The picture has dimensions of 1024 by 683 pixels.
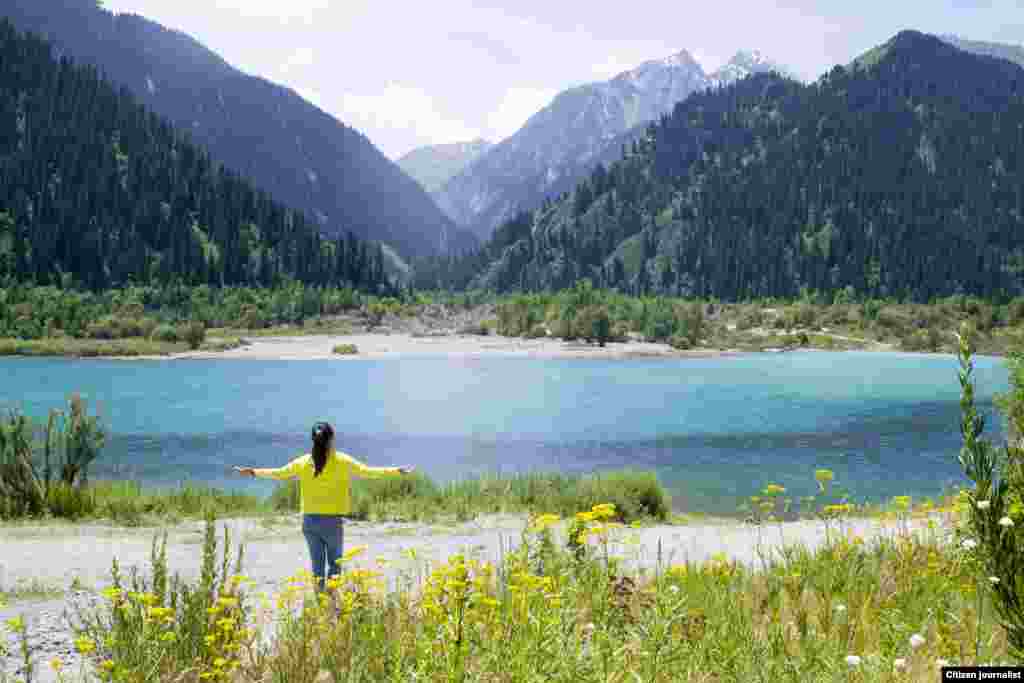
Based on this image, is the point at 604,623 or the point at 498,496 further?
the point at 498,496

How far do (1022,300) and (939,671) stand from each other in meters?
140

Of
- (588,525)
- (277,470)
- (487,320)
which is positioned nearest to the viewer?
(588,525)

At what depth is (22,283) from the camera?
121000 mm

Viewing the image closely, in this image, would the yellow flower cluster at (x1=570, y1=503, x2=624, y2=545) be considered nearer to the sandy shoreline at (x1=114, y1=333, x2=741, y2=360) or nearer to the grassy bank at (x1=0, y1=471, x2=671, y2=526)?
the grassy bank at (x1=0, y1=471, x2=671, y2=526)

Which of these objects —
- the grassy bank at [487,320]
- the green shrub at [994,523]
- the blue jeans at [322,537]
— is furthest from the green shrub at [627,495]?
the grassy bank at [487,320]

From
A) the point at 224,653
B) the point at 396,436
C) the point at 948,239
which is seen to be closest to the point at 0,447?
the point at 224,653

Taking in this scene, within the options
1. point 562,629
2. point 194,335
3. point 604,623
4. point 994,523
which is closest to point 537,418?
point 604,623

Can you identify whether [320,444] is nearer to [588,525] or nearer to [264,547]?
[588,525]

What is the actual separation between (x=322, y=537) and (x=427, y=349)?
84.0 meters

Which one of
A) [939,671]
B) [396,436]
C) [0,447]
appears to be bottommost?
[396,436]

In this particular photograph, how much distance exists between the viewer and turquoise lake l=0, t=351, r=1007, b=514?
1080 inches

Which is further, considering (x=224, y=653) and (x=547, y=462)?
(x=547, y=462)

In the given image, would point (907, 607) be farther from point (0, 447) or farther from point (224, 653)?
point (0, 447)

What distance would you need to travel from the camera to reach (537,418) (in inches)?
1610
